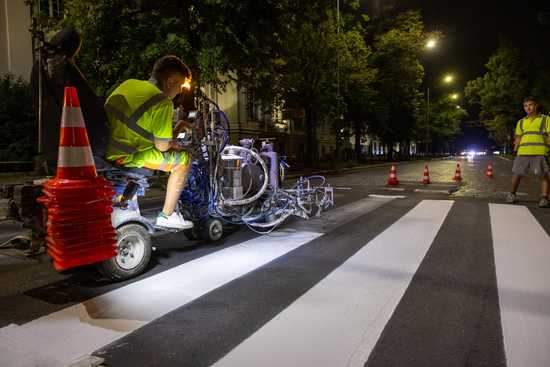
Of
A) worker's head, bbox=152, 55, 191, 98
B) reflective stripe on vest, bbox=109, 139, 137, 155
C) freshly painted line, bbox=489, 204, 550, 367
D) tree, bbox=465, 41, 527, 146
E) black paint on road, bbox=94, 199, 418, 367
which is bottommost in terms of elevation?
freshly painted line, bbox=489, 204, 550, 367

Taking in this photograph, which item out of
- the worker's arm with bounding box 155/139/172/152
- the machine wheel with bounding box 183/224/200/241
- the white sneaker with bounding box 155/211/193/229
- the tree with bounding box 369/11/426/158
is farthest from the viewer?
the tree with bounding box 369/11/426/158

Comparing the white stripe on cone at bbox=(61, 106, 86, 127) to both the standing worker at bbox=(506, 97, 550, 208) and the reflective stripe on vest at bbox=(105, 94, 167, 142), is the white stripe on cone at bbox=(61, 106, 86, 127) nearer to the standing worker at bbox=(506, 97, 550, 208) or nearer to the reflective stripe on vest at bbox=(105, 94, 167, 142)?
the reflective stripe on vest at bbox=(105, 94, 167, 142)

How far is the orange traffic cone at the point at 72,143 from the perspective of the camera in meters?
2.85

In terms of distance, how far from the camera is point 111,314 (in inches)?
110

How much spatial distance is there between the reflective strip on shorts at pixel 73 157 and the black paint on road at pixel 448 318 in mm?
2473

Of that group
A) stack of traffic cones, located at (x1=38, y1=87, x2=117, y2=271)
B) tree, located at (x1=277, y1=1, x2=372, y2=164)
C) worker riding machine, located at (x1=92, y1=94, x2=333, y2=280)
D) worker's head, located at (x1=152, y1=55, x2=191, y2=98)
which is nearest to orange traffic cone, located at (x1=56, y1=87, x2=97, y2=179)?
stack of traffic cones, located at (x1=38, y1=87, x2=117, y2=271)

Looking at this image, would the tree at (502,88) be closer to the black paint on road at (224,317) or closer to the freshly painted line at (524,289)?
the freshly painted line at (524,289)

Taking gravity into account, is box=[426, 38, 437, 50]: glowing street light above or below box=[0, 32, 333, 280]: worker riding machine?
above

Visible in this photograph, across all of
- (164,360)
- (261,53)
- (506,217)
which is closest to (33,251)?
(164,360)

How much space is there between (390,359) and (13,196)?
10.8 ft

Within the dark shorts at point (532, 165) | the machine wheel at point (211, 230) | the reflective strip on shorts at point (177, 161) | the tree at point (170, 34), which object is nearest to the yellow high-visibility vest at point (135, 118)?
the reflective strip on shorts at point (177, 161)

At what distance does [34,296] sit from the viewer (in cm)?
320

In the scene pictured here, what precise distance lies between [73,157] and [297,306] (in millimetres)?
2076

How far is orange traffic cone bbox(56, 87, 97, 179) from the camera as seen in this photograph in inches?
112
